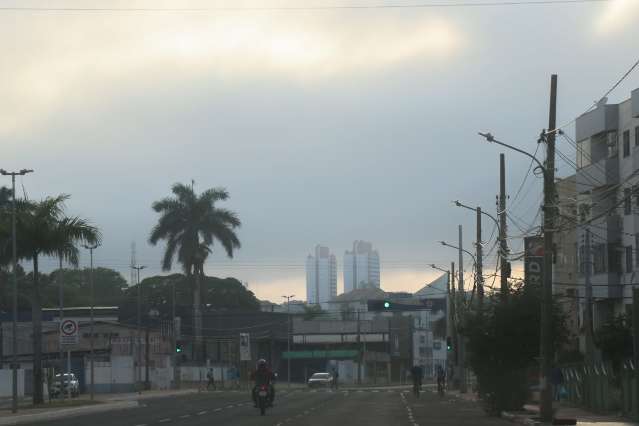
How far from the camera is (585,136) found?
203ft

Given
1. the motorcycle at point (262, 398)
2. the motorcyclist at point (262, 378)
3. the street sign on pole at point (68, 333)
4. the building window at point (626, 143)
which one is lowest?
the motorcycle at point (262, 398)

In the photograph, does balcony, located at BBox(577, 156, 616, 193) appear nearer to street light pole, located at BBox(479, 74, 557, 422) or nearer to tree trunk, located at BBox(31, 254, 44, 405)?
street light pole, located at BBox(479, 74, 557, 422)

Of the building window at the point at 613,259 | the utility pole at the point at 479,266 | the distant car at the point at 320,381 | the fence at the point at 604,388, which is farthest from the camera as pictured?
the distant car at the point at 320,381

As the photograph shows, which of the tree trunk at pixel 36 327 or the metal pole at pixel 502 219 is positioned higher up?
the metal pole at pixel 502 219

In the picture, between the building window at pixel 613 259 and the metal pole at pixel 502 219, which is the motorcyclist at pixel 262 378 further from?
the building window at pixel 613 259

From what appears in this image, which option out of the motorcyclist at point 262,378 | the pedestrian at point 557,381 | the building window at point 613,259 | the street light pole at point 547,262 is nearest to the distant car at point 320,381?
the building window at point 613,259

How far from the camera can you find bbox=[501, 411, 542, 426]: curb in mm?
32969

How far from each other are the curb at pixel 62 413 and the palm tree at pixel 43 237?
8.09 feet

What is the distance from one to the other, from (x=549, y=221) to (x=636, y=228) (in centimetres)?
2304

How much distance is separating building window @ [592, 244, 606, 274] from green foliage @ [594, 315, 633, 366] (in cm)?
746

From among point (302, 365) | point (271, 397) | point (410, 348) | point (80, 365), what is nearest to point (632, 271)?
point (271, 397)

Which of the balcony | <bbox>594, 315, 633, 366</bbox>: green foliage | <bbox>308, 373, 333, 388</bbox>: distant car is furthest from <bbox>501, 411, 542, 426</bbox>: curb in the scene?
<bbox>308, 373, 333, 388</bbox>: distant car

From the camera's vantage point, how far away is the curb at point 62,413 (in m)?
36.6

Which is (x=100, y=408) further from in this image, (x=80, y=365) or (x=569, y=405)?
(x=80, y=365)
